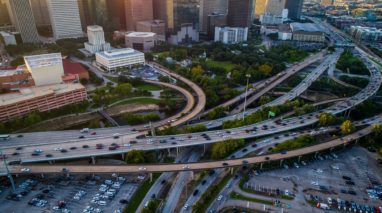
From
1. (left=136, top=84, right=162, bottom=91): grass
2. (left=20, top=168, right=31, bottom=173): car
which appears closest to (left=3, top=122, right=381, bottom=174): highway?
(left=20, top=168, right=31, bottom=173): car

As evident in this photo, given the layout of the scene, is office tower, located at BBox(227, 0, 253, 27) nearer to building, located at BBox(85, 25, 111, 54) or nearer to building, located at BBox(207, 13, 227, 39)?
building, located at BBox(207, 13, 227, 39)

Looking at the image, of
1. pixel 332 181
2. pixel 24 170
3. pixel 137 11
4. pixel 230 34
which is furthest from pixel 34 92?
pixel 230 34

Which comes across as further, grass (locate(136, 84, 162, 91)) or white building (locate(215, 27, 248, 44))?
white building (locate(215, 27, 248, 44))

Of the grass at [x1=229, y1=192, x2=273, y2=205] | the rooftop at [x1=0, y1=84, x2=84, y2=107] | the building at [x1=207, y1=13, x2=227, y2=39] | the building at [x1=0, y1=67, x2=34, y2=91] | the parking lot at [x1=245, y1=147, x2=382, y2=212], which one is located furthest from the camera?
the building at [x1=207, y1=13, x2=227, y2=39]

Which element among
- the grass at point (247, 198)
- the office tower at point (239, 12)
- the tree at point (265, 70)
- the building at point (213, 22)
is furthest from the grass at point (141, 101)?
the office tower at point (239, 12)

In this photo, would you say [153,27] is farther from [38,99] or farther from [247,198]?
[247,198]

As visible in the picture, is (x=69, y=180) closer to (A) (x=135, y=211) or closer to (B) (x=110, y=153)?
(B) (x=110, y=153)

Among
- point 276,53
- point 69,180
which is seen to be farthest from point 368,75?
point 69,180
